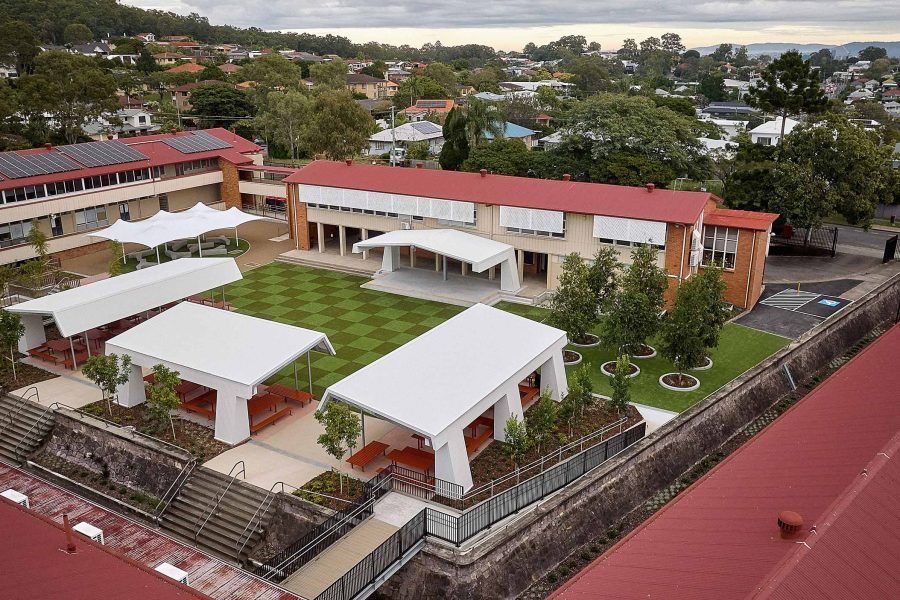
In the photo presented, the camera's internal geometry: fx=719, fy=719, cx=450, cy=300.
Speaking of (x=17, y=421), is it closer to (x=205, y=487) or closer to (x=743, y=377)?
(x=205, y=487)

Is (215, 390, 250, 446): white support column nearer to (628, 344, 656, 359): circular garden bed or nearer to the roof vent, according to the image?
(628, 344, 656, 359): circular garden bed

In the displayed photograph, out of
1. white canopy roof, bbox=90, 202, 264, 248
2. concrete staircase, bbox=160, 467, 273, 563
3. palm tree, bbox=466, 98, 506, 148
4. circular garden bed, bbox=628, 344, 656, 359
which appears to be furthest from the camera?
palm tree, bbox=466, 98, 506, 148

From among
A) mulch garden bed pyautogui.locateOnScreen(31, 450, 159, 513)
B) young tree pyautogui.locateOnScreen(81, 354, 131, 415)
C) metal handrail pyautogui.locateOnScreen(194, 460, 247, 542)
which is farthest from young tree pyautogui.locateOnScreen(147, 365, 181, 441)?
metal handrail pyautogui.locateOnScreen(194, 460, 247, 542)

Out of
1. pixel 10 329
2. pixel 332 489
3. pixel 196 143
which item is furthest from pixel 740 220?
pixel 196 143

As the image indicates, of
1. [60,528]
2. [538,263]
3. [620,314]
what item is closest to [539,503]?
[620,314]

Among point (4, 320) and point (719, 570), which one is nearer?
point (719, 570)

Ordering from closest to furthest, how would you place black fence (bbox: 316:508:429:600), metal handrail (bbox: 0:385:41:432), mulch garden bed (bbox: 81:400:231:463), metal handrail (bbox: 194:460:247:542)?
black fence (bbox: 316:508:429:600)
metal handrail (bbox: 194:460:247:542)
mulch garden bed (bbox: 81:400:231:463)
metal handrail (bbox: 0:385:41:432)

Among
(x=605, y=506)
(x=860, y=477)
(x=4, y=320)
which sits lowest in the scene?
(x=605, y=506)
